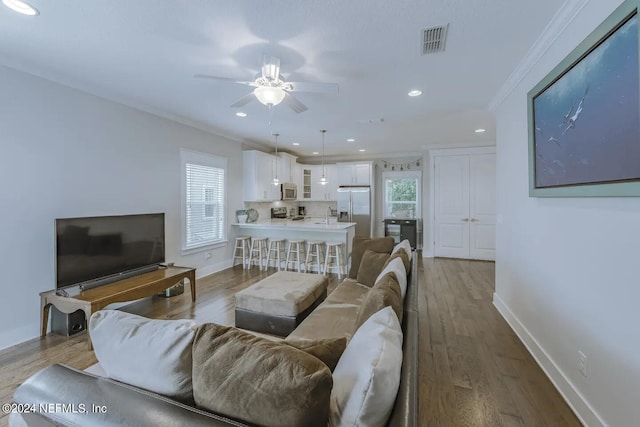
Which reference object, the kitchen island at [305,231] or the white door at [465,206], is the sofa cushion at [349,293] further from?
the white door at [465,206]

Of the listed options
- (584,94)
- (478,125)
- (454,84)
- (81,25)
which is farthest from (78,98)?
(478,125)

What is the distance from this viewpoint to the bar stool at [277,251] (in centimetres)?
529

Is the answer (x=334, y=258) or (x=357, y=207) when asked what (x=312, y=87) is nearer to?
(x=334, y=258)

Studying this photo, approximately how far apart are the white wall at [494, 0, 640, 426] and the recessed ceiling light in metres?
3.49

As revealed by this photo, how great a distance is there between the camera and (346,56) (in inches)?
95.4

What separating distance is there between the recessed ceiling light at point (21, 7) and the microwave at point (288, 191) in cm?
512

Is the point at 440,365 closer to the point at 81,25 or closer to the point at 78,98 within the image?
the point at 81,25

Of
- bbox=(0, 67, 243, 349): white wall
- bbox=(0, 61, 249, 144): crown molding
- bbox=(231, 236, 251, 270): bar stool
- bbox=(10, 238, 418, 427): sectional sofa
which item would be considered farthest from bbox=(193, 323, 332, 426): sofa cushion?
bbox=(231, 236, 251, 270): bar stool

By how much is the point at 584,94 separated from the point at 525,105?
1087 mm

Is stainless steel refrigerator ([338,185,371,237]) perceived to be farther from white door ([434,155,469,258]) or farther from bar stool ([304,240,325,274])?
bar stool ([304,240,325,274])

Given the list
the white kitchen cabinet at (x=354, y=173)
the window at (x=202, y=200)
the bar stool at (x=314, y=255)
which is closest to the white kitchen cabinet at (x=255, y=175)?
the window at (x=202, y=200)

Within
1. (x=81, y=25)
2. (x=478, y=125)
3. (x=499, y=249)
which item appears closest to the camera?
(x=81, y=25)

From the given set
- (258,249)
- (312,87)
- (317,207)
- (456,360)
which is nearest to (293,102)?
(312,87)

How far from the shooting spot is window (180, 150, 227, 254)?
14.8 ft
